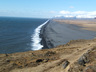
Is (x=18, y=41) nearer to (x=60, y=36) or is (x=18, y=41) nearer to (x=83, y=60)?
(x=60, y=36)

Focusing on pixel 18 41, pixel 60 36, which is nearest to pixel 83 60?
pixel 18 41

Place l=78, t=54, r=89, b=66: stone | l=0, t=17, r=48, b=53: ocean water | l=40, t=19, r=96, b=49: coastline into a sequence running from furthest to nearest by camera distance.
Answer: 1. l=40, t=19, r=96, b=49: coastline
2. l=0, t=17, r=48, b=53: ocean water
3. l=78, t=54, r=89, b=66: stone

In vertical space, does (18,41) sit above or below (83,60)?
below

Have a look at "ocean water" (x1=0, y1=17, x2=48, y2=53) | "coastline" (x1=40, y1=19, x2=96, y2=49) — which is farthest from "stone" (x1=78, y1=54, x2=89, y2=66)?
"coastline" (x1=40, y1=19, x2=96, y2=49)

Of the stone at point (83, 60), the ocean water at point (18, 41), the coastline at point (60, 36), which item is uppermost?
the stone at point (83, 60)

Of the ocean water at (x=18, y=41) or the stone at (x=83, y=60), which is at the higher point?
the stone at (x=83, y=60)

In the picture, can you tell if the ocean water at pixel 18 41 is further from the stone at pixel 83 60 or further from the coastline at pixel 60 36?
the stone at pixel 83 60

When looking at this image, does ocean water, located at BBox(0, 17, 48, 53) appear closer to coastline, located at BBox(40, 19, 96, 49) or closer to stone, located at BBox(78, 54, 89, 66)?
coastline, located at BBox(40, 19, 96, 49)

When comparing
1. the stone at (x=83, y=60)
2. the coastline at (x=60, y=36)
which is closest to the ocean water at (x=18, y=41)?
the coastline at (x=60, y=36)

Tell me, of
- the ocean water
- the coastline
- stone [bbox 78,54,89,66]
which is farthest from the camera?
the coastline

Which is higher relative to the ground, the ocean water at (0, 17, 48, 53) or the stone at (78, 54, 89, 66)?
the stone at (78, 54, 89, 66)

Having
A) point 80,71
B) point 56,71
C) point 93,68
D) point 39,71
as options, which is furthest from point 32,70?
point 93,68
